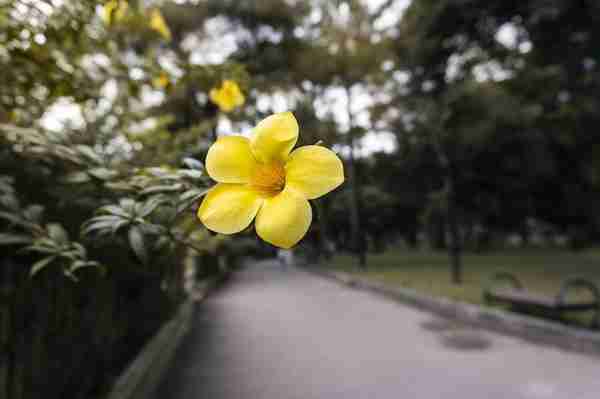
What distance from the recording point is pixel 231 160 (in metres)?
0.64

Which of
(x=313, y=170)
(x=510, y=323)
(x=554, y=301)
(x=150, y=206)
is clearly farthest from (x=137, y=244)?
(x=510, y=323)

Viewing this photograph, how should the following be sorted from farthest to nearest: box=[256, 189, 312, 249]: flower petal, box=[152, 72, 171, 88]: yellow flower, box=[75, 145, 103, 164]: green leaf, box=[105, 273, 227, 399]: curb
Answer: box=[105, 273, 227, 399]: curb < box=[152, 72, 171, 88]: yellow flower < box=[75, 145, 103, 164]: green leaf < box=[256, 189, 312, 249]: flower petal

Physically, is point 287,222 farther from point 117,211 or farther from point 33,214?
point 33,214

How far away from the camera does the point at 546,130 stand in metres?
15.9

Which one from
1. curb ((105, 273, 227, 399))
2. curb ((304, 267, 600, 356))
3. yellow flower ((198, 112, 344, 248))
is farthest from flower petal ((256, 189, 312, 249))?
curb ((304, 267, 600, 356))

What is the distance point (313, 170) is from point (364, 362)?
434cm

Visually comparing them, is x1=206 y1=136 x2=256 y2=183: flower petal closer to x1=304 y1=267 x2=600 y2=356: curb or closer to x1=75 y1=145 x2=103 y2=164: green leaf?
x1=75 y1=145 x2=103 y2=164: green leaf

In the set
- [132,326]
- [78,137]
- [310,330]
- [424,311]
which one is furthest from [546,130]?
[78,137]

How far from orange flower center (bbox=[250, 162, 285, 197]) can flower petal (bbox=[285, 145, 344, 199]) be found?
49mm

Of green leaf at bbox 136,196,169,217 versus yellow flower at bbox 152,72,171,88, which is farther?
yellow flower at bbox 152,72,171,88

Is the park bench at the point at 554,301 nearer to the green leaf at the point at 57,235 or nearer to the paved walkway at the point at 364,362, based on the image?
the paved walkway at the point at 364,362

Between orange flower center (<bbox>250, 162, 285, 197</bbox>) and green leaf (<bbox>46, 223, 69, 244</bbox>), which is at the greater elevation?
orange flower center (<bbox>250, 162, 285, 197</bbox>)

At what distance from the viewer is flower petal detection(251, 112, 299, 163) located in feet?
1.98

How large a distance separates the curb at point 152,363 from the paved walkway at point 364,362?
128 mm
